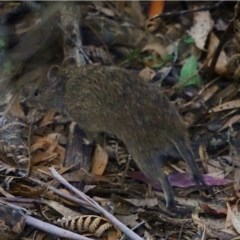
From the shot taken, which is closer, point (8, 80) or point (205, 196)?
point (205, 196)

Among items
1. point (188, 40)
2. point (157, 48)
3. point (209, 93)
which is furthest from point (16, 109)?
point (188, 40)

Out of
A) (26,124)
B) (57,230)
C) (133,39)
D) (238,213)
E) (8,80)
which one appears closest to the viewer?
(57,230)

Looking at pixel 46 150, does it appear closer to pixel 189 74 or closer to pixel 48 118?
pixel 48 118

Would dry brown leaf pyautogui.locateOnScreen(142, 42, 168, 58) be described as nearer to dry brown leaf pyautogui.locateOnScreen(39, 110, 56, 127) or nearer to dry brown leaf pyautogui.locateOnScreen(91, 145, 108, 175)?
dry brown leaf pyautogui.locateOnScreen(39, 110, 56, 127)

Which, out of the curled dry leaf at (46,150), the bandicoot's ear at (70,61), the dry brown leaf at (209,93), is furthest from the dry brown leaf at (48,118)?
the dry brown leaf at (209,93)

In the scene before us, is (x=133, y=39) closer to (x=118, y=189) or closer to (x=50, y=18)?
(x=50, y=18)

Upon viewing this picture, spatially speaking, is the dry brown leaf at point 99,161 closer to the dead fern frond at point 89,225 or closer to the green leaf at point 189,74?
the dead fern frond at point 89,225

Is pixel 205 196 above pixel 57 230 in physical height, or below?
below

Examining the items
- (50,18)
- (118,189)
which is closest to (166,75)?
(50,18)
